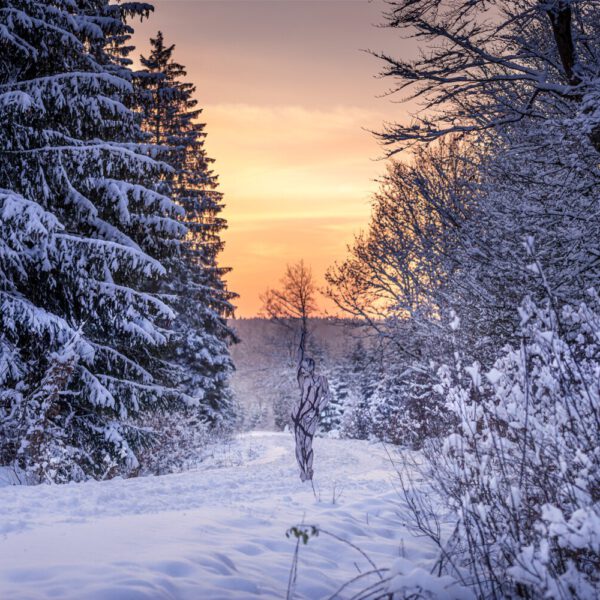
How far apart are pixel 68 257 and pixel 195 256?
45.3 ft

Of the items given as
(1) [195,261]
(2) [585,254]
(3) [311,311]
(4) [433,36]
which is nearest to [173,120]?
(1) [195,261]

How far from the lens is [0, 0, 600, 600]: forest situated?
3100mm

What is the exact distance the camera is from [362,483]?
856 cm

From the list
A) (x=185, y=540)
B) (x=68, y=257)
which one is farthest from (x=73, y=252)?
(x=185, y=540)

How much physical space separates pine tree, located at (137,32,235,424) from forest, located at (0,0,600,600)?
7.69 metres

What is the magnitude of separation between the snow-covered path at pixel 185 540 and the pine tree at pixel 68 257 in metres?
2.16

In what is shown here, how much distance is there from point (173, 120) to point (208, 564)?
75.7 feet

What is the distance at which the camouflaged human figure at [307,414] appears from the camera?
8.87 m

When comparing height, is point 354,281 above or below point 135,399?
above

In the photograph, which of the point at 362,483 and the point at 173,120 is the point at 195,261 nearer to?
the point at 173,120

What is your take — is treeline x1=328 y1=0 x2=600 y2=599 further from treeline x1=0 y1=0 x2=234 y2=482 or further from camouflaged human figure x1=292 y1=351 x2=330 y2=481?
treeline x1=0 y1=0 x2=234 y2=482

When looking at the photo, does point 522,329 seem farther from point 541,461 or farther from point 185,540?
point 185,540

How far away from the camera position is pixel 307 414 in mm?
8953

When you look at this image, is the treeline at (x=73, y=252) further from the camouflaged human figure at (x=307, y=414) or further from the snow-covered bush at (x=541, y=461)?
the snow-covered bush at (x=541, y=461)
